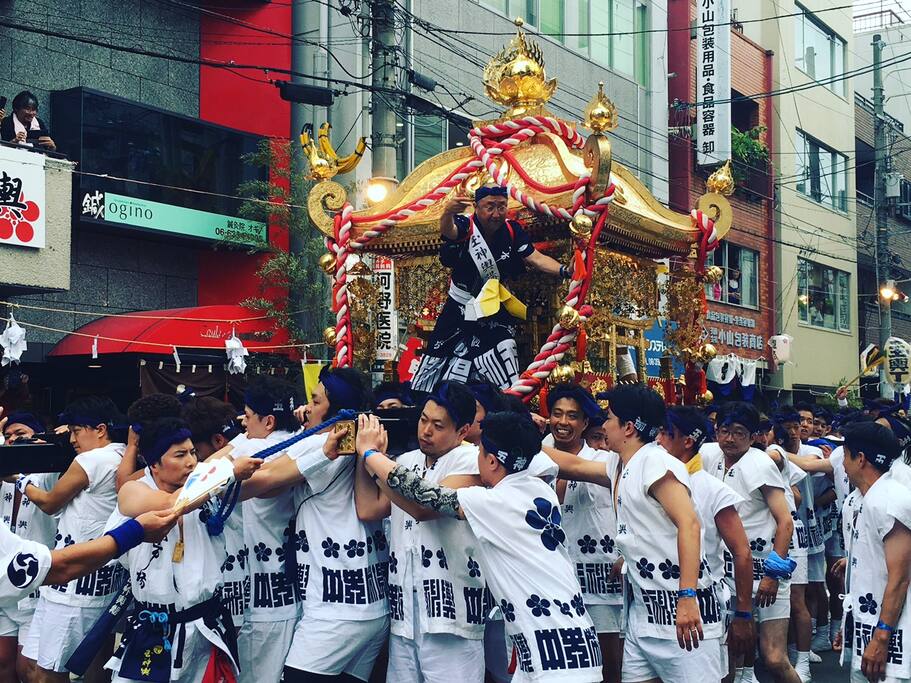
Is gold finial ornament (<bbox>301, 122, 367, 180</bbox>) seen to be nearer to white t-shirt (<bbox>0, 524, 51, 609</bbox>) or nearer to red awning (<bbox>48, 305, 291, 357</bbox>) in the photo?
white t-shirt (<bbox>0, 524, 51, 609</bbox>)

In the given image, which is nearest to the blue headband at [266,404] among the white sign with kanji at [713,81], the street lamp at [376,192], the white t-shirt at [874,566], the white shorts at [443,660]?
the white shorts at [443,660]

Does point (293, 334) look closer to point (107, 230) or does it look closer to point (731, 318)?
point (107, 230)

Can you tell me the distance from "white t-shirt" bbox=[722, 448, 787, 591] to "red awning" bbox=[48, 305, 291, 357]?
30.0ft

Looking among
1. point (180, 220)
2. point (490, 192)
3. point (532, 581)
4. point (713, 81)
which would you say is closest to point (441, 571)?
point (532, 581)

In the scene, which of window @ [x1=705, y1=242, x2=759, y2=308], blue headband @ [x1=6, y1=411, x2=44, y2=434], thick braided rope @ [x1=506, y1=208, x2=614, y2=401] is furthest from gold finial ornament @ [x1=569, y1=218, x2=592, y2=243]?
window @ [x1=705, y1=242, x2=759, y2=308]

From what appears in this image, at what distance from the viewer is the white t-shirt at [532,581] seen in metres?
4.55

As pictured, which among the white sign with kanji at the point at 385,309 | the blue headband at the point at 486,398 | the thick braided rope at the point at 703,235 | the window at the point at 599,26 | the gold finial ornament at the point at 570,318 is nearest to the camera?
the blue headband at the point at 486,398

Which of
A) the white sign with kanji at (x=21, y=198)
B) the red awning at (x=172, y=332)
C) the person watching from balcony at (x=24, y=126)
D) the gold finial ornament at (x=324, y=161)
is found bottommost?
the red awning at (x=172, y=332)

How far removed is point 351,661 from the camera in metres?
5.30

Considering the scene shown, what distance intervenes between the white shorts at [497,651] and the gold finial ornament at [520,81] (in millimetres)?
4351

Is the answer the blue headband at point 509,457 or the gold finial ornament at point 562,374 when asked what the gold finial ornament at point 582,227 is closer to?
the gold finial ornament at point 562,374

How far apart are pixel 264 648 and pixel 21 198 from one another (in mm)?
8985

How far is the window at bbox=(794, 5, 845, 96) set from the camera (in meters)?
29.0

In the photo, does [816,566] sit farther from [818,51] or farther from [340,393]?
[818,51]
